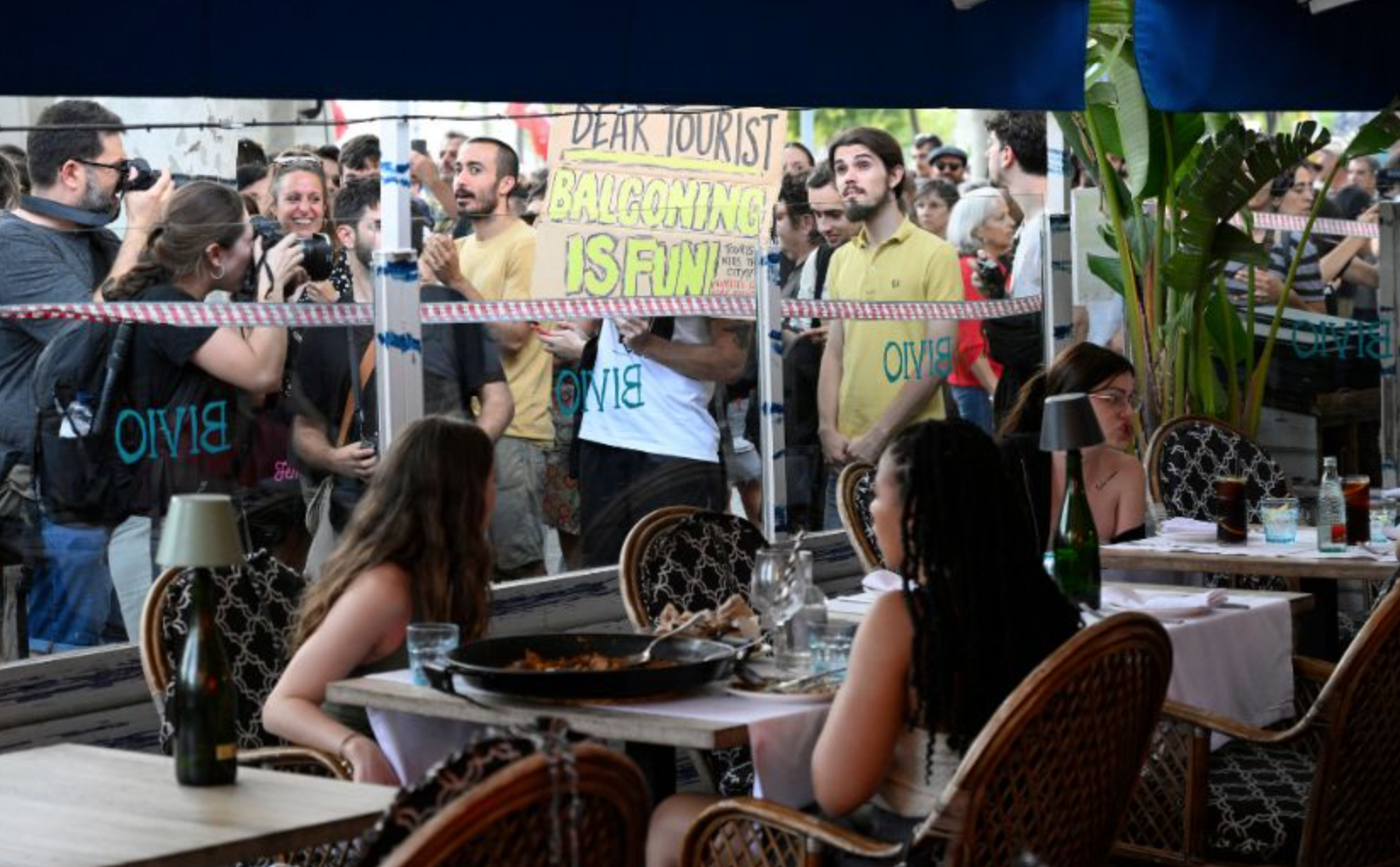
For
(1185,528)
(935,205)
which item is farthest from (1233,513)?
(935,205)

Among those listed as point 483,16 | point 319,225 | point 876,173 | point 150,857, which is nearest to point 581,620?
point 319,225

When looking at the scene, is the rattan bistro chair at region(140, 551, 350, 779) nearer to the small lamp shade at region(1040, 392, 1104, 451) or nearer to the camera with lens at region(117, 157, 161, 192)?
the camera with lens at region(117, 157, 161, 192)

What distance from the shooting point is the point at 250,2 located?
4.58m

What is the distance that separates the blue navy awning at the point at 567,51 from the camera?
4.38 metres

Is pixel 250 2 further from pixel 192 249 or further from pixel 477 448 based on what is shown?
pixel 192 249

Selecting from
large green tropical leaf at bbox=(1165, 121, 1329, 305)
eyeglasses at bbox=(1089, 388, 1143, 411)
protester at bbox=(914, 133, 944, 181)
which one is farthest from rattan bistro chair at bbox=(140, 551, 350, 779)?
protester at bbox=(914, 133, 944, 181)

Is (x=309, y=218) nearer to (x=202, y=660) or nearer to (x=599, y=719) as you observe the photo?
(x=599, y=719)

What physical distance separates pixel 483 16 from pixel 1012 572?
1.94 m

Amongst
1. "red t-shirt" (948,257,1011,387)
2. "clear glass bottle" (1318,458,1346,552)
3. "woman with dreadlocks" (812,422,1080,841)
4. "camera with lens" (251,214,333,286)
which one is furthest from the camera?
"red t-shirt" (948,257,1011,387)

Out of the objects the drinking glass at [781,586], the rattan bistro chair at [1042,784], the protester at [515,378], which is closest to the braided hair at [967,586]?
the rattan bistro chair at [1042,784]

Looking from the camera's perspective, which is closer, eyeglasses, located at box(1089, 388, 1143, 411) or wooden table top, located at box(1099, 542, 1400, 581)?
wooden table top, located at box(1099, 542, 1400, 581)

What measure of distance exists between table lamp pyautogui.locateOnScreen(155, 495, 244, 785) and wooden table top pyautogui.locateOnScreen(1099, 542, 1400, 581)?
9.99ft

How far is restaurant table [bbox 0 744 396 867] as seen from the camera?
127 inches

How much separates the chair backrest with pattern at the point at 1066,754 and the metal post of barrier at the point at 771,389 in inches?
157
